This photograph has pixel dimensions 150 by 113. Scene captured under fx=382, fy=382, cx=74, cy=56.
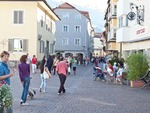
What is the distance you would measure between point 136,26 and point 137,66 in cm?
1111

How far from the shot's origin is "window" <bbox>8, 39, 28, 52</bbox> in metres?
43.5

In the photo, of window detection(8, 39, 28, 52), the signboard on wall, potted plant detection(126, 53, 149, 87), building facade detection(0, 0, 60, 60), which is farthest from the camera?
window detection(8, 39, 28, 52)

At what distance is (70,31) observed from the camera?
303 ft

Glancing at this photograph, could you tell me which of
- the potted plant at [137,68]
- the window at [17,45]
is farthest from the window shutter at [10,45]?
the potted plant at [137,68]

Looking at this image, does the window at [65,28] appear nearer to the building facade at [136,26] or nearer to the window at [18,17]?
the window at [18,17]

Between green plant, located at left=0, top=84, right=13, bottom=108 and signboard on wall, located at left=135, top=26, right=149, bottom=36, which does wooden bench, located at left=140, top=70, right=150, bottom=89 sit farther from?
green plant, located at left=0, top=84, right=13, bottom=108

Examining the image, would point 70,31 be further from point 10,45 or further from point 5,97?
point 5,97

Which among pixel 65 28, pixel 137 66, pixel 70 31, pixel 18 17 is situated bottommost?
pixel 137 66

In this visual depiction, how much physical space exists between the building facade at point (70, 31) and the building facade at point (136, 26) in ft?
166

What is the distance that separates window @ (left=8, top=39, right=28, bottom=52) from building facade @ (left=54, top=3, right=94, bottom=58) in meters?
47.1

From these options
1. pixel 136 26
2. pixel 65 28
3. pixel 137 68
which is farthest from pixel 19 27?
pixel 65 28

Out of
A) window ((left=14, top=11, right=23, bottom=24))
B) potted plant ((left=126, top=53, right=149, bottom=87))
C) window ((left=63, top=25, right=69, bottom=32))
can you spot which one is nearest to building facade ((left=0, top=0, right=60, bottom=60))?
window ((left=14, top=11, right=23, bottom=24))

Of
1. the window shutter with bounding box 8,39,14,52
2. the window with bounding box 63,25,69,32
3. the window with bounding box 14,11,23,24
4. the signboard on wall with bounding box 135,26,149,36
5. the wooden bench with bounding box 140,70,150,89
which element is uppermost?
the window with bounding box 63,25,69,32

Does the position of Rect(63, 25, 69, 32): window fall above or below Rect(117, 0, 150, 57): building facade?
above
